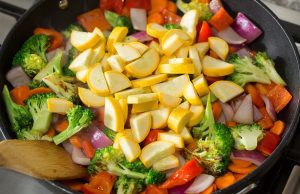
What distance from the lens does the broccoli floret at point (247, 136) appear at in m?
1.36

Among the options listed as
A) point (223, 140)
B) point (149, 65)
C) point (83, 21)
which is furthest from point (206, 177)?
point (83, 21)

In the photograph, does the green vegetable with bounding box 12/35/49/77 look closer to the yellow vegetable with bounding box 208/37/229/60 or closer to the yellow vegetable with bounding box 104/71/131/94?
the yellow vegetable with bounding box 104/71/131/94

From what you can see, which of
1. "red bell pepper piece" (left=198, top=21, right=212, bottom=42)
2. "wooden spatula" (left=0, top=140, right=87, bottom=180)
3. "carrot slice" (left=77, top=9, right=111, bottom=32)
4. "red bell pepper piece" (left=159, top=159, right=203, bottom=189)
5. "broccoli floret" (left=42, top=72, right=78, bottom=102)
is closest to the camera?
"wooden spatula" (left=0, top=140, right=87, bottom=180)

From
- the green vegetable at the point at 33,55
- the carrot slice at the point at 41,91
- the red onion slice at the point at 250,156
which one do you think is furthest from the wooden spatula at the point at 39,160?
the red onion slice at the point at 250,156

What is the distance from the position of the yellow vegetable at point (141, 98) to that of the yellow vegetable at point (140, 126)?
0.04 m

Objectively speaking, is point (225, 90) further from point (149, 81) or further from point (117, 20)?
point (117, 20)

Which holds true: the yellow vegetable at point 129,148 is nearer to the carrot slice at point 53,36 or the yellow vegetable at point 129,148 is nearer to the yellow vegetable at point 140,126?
the yellow vegetable at point 140,126

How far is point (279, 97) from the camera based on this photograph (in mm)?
1499

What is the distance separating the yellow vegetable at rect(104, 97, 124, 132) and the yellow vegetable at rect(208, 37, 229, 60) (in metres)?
0.40

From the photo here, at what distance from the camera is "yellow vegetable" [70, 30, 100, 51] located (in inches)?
62.4

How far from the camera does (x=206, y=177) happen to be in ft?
4.43

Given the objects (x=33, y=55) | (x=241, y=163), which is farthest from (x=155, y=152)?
(x=33, y=55)

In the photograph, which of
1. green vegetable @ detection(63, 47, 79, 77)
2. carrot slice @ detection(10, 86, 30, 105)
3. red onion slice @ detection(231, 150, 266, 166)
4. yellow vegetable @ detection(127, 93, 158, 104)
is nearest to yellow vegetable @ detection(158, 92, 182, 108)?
yellow vegetable @ detection(127, 93, 158, 104)

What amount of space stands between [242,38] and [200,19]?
16 cm
